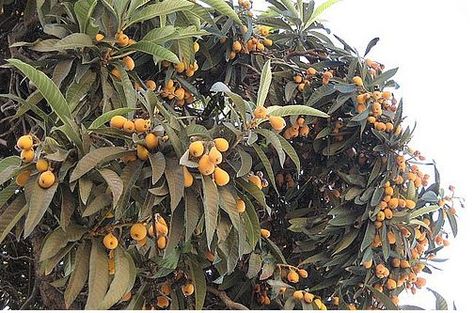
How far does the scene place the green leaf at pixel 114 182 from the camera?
715mm

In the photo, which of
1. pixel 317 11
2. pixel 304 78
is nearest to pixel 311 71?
pixel 304 78

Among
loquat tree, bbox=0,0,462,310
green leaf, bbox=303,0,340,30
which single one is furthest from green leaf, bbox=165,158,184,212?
green leaf, bbox=303,0,340,30

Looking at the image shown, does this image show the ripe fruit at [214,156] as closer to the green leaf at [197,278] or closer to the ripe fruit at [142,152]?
the ripe fruit at [142,152]

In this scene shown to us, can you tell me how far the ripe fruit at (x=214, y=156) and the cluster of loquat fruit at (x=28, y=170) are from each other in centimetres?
20

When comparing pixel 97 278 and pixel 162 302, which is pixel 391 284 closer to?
pixel 162 302

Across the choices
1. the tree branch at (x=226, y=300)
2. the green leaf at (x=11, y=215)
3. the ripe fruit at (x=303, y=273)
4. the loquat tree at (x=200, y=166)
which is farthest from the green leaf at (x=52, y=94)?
the ripe fruit at (x=303, y=273)

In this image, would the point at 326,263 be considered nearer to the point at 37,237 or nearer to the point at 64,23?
the point at 37,237

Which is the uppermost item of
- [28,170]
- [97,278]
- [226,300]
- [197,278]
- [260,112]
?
[260,112]

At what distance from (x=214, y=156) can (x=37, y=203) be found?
0.23 metres

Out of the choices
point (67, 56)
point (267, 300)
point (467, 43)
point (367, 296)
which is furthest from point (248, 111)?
point (467, 43)

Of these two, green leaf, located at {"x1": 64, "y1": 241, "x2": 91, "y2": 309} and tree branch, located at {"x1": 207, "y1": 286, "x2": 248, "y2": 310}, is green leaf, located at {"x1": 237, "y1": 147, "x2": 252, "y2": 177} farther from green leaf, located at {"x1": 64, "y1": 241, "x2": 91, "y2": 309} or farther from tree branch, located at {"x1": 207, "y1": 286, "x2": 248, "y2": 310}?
tree branch, located at {"x1": 207, "y1": 286, "x2": 248, "y2": 310}

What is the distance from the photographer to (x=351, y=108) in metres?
1.32

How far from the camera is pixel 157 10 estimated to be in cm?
92

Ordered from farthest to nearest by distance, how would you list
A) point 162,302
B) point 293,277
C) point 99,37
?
1. point 293,277
2. point 162,302
3. point 99,37
